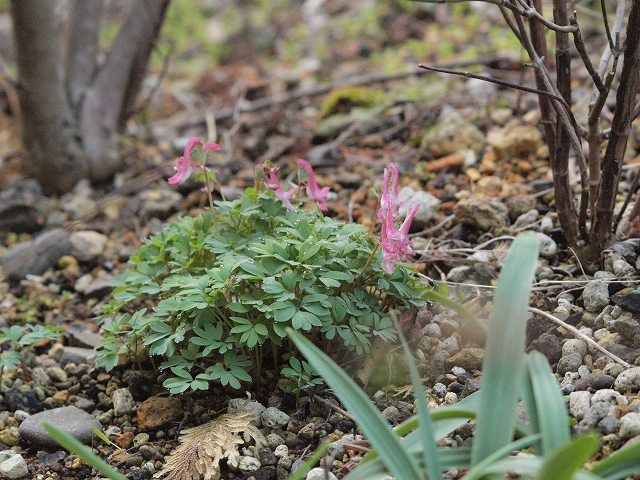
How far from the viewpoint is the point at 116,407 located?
7.89 feet

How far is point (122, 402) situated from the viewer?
2.41 metres

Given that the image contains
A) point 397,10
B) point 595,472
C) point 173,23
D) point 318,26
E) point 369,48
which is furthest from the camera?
point 173,23

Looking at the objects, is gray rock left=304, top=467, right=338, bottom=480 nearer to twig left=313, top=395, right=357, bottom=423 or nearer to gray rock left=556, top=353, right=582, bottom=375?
twig left=313, top=395, right=357, bottom=423

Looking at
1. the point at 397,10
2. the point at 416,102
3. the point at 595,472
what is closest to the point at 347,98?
the point at 416,102

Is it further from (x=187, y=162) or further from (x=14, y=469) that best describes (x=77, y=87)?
(x=14, y=469)

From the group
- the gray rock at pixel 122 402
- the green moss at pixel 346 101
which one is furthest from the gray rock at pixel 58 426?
the green moss at pixel 346 101

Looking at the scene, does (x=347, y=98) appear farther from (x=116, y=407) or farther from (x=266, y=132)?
(x=116, y=407)

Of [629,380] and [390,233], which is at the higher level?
[390,233]

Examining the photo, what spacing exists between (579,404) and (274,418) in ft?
2.76

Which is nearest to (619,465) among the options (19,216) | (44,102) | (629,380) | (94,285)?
(629,380)

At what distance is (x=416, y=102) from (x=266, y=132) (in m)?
0.93

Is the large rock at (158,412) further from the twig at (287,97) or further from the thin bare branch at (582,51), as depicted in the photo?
the twig at (287,97)

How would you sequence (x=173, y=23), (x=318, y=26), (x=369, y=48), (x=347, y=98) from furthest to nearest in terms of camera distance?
Answer: (x=173, y=23) → (x=318, y=26) → (x=369, y=48) → (x=347, y=98)

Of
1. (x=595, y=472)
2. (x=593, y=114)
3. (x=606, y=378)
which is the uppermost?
(x=593, y=114)
